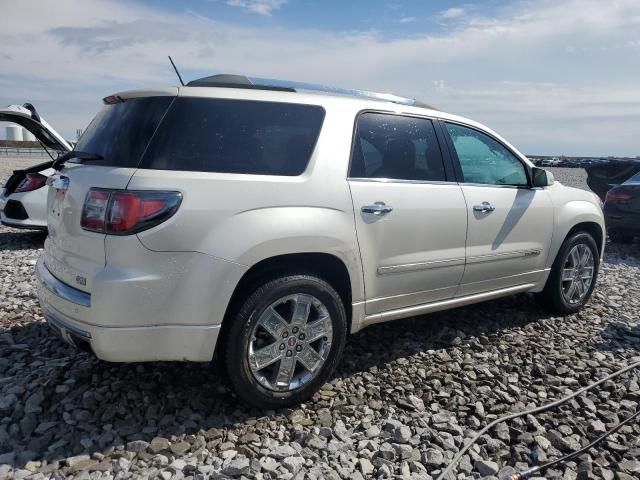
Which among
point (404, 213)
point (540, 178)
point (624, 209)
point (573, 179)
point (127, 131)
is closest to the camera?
point (127, 131)

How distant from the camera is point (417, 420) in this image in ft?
10.3

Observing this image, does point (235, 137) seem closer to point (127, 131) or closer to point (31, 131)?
point (127, 131)

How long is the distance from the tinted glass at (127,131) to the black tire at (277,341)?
0.96m

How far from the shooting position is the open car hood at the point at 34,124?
6.80 meters

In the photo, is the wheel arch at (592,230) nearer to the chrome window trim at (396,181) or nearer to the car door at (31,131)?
the chrome window trim at (396,181)

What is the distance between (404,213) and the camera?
3.48m

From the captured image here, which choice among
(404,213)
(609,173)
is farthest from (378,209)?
(609,173)

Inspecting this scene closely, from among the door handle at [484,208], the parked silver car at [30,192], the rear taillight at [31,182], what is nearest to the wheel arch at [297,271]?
the door handle at [484,208]

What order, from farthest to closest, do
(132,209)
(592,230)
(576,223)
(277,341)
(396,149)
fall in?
1. (592,230)
2. (576,223)
3. (396,149)
4. (277,341)
5. (132,209)

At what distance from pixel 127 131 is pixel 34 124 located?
196 inches

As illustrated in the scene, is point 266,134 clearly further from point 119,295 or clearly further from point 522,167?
point 522,167

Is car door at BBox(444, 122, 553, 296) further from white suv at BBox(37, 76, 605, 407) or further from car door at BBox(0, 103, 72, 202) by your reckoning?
car door at BBox(0, 103, 72, 202)

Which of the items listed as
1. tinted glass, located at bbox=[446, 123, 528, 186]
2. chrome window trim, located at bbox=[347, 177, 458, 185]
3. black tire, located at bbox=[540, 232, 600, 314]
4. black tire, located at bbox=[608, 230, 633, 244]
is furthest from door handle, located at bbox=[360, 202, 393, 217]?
black tire, located at bbox=[608, 230, 633, 244]

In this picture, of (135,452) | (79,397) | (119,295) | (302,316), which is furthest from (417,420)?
(79,397)
